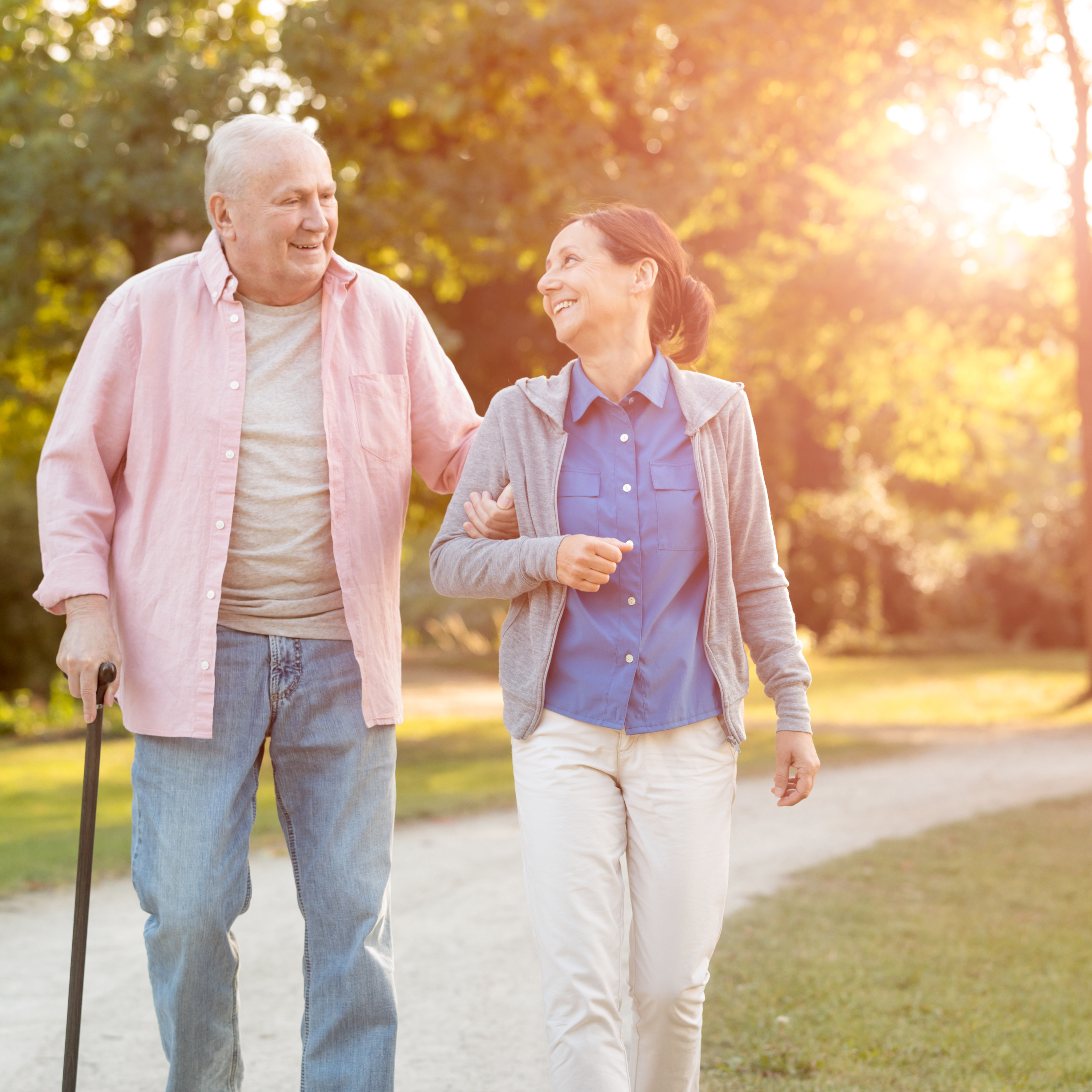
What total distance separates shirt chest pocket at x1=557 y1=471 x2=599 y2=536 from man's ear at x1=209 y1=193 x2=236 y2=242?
2.94ft

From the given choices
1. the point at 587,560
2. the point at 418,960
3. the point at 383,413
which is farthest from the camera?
the point at 418,960

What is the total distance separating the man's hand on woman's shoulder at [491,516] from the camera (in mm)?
2725

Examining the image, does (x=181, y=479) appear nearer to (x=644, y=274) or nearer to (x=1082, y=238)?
(x=644, y=274)

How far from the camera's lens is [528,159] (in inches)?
482

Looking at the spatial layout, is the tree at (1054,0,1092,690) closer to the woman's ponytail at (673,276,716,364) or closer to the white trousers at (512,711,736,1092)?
the woman's ponytail at (673,276,716,364)

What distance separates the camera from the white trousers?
2611 mm

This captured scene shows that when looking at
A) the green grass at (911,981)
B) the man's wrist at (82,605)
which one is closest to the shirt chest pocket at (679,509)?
the man's wrist at (82,605)

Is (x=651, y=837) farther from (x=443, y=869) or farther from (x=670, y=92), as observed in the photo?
(x=670, y=92)

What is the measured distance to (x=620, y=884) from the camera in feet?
9.00

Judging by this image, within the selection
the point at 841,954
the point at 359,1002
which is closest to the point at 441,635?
the point at 841,954

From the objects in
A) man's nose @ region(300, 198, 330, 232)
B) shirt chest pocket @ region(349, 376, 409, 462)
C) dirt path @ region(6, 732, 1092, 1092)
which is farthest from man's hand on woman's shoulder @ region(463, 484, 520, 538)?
dirt path @ region(6, 732, 1092, 1092)

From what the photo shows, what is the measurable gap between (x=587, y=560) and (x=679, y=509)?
32cm

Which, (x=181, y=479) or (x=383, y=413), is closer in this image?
(x=181, y=479)

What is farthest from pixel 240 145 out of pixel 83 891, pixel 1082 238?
pixel 1082 238
